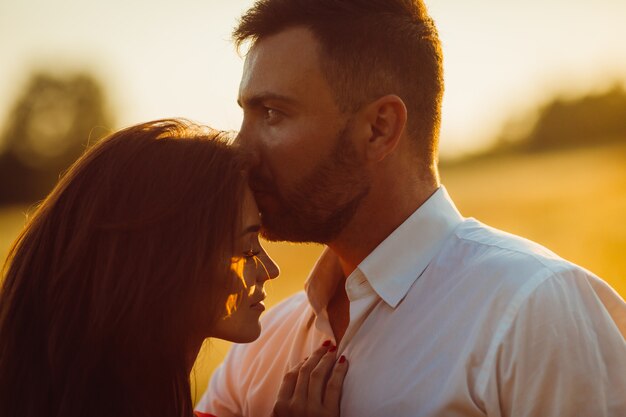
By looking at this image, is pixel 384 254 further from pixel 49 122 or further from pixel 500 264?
pixel 49 122

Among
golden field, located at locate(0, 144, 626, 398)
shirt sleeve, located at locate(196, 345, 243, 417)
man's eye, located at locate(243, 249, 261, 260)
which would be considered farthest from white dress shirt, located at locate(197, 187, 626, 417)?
golden field, located at locate(0, 144, 626, 398)

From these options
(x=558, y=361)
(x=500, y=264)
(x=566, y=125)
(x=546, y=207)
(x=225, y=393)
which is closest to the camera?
(x=558, y=361)

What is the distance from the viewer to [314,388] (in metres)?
2.77

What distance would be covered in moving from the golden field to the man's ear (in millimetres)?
6329

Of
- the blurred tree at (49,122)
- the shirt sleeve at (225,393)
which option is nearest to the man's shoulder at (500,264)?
the shirt sleeve at (225,393)

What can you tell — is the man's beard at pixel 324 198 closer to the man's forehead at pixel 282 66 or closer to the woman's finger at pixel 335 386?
the man's forehead at pixel 282 66

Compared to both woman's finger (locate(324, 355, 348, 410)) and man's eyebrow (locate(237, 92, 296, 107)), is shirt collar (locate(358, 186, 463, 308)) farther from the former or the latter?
man's eyebrow (locate(237, 92, 296, 107))

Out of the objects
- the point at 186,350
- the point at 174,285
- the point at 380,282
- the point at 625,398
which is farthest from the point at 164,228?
the point at 625,398

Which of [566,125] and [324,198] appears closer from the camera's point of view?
[324,198]

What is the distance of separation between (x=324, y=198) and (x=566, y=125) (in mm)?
32485

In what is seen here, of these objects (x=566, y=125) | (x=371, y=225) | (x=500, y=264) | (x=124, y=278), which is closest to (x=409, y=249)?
(x=371, y=225)

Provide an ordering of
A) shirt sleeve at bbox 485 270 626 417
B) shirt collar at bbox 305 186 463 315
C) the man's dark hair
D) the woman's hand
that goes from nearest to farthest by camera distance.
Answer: shirt sleeve at bbox 485 270 626 417, the woman's hand, shirt collar at bbox 305 186 463 315, the man's dark hair

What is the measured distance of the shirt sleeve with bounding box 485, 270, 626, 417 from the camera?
7.98ft

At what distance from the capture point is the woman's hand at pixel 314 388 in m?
2.73
